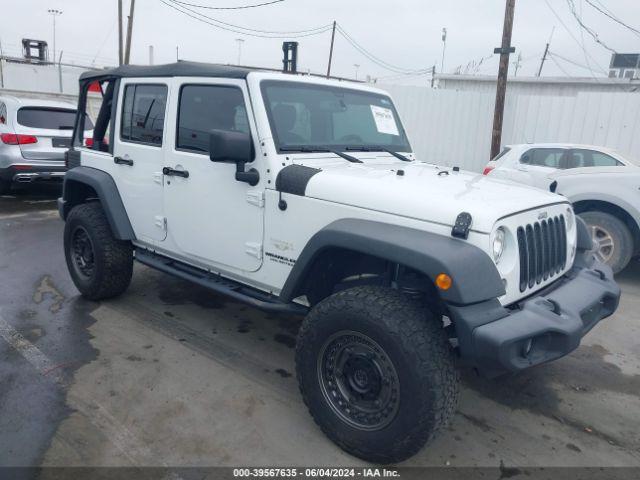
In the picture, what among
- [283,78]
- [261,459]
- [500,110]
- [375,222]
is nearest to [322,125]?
[283,78]

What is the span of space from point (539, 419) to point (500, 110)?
948cm

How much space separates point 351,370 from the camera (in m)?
2.82

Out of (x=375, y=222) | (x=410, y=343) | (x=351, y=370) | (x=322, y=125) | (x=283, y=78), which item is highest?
(x=283, y=78)

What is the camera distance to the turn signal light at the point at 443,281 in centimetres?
237

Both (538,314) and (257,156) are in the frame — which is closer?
(538,314)

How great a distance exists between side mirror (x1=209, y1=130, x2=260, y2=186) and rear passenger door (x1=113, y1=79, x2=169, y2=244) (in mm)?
1030

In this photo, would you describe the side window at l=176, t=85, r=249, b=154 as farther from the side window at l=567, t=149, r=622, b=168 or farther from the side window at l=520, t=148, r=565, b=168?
the side window at l=567, t=149, r=622, b=168

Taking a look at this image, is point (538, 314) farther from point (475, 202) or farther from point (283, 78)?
point (283, 78)

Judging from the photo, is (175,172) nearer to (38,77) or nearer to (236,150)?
(236,150)

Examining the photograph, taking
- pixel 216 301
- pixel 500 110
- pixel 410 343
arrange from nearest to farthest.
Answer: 1. pixel 410 343
2. pixel 216 301
3. pixel 500 110

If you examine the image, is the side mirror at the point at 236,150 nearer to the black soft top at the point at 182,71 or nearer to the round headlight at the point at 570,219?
the black soft top at the point at 182,71

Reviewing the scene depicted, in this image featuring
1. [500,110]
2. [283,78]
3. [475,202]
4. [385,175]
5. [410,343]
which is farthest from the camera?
[500,110]

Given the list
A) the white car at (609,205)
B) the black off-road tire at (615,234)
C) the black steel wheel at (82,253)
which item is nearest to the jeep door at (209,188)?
the black steel wheel at (82,253)

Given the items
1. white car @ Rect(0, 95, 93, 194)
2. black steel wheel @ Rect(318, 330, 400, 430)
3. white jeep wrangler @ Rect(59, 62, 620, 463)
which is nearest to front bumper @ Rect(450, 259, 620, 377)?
white jeep wrangler @ Rect(59, 62, 620, 463)
